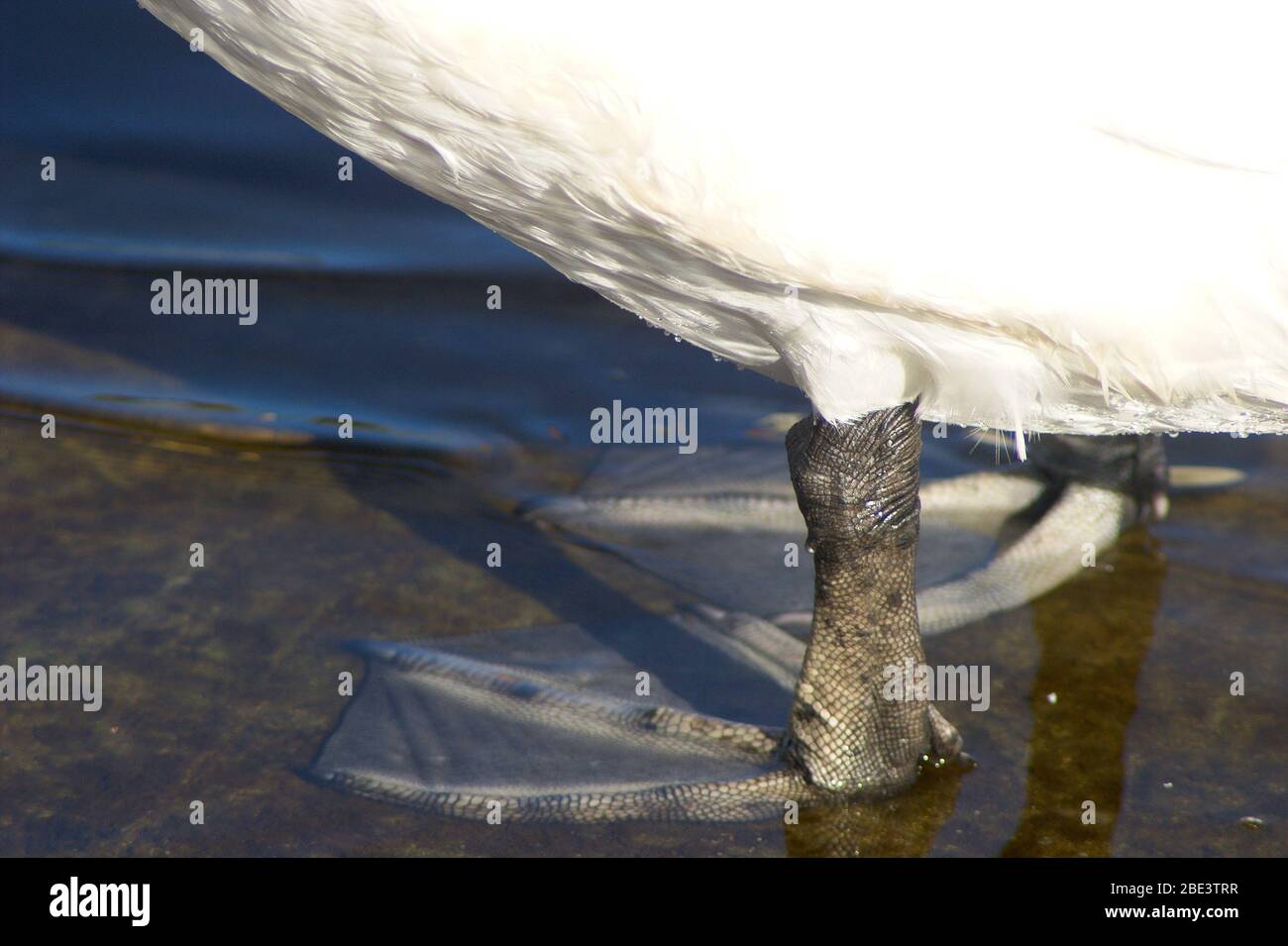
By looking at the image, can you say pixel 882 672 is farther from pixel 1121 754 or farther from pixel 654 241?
pixel 654 241

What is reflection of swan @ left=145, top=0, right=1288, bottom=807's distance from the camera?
205cm

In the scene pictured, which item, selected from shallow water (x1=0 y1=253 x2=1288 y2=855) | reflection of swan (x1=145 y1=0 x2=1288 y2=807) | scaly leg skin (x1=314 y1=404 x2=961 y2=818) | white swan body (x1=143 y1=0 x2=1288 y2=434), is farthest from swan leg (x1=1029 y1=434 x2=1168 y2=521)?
white swan body (x1=143 y1=0 x2=1288 y2=434)

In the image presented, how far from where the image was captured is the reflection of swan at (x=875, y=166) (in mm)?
2053

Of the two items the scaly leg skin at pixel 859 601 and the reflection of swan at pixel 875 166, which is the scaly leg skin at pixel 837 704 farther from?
the reflection of swan at pixel 875 166

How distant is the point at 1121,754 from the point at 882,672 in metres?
0.70

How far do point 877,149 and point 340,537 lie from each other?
7.60ft

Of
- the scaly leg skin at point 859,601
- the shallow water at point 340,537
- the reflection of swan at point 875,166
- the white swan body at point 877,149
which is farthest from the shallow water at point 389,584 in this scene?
the white swan body at point 877,149

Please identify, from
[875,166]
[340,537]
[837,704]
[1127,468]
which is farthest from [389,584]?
[1127,468]

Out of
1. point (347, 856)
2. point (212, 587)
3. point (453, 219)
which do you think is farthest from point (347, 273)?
point (347, 856)

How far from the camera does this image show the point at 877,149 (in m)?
2.14

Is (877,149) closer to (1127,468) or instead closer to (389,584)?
(389,584)

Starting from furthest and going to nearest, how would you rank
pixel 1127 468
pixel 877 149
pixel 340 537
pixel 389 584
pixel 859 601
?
pixel 1127 468 → pixel 340 537 → pixel 389 584 → pixel 859 601 → pixel 877 149

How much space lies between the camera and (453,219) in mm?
5727

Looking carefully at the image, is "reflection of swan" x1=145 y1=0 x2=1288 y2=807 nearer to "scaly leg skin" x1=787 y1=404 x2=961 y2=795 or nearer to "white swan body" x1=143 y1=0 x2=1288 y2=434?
"white swan body" x1=143 y1=0 x2=1288 y2=434
